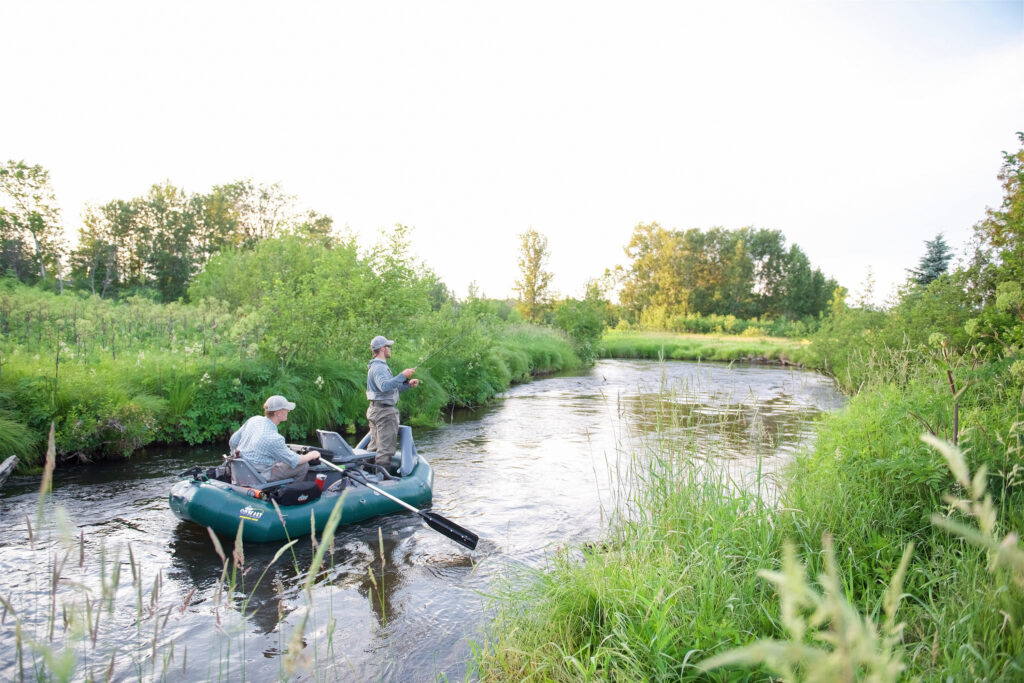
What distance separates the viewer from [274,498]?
6.02 m

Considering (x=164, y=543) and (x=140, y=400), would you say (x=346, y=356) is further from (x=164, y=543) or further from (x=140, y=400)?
(x=164, y=543)

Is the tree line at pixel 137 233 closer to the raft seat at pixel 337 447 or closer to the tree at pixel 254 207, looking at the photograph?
the tree at pixel 254 207

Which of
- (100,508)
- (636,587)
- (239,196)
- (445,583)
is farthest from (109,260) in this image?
(636,587)

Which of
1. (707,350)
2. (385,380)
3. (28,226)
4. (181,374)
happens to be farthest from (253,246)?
(385,380)

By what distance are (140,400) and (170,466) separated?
112cm

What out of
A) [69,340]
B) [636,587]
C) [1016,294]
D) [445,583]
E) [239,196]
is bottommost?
[445,583]

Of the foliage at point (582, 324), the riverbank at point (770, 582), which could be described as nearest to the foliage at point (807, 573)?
the riverbank at point (770, 582)

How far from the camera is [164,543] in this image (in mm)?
6227

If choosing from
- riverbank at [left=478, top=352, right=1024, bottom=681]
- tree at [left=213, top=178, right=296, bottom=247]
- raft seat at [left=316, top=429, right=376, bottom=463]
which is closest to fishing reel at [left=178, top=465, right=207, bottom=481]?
raft seat at [left=316, top=429, right=376, bottom=463]

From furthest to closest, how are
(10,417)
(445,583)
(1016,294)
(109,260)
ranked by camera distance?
(109,260) → (10,417) → (445,583) → (1016,294)

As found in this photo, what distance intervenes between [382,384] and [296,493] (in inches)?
81.0

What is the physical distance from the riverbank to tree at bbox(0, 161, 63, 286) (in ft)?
78.1

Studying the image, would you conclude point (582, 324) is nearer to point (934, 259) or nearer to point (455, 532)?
point (934, 259)

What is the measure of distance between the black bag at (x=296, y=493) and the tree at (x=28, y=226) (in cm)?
2045
